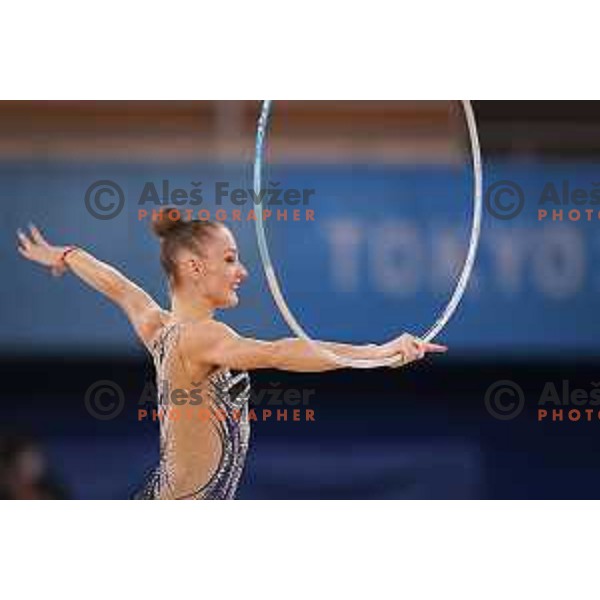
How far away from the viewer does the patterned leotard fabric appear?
4.11m

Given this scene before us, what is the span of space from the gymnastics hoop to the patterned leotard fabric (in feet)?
0.61

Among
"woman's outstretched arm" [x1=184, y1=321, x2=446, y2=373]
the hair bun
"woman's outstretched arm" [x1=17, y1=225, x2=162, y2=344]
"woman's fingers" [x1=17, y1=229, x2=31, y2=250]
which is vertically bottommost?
"woman's outstretched arm" [x1=184, y1=321, x2=446, y2=373]

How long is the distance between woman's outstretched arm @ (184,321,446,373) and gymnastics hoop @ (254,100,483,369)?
0.5 inches

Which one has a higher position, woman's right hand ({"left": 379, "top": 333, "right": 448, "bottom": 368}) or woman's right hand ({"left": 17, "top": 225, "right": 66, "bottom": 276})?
woman's right hand ({"left": 17, "top": 225, "right": 66, "bottom": 276})

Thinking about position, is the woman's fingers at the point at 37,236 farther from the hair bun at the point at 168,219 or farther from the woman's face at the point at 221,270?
the woman's face at the point at 221,270

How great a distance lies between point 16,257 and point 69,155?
0.28 meters

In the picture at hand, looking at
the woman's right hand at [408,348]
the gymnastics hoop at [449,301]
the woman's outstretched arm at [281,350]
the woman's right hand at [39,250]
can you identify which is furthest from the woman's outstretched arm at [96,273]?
the woman's right hand at [408,348]

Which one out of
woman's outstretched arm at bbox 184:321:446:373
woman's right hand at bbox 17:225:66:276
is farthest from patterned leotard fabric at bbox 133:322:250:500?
woman's right hand at bbox 17:225:66:276

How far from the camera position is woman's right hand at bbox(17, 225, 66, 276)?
4.11 meters

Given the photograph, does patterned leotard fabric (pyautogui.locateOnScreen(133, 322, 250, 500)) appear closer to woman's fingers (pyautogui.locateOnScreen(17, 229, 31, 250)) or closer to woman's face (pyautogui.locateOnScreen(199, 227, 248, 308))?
woman's face (pyautogui.locateOnScreen(199, 227, 248, 308))

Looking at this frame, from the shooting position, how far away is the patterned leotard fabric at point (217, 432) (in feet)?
13.5

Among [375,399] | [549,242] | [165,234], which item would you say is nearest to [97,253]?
[165,234]

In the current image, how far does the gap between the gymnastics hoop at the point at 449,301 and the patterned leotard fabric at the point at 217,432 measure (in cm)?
19
